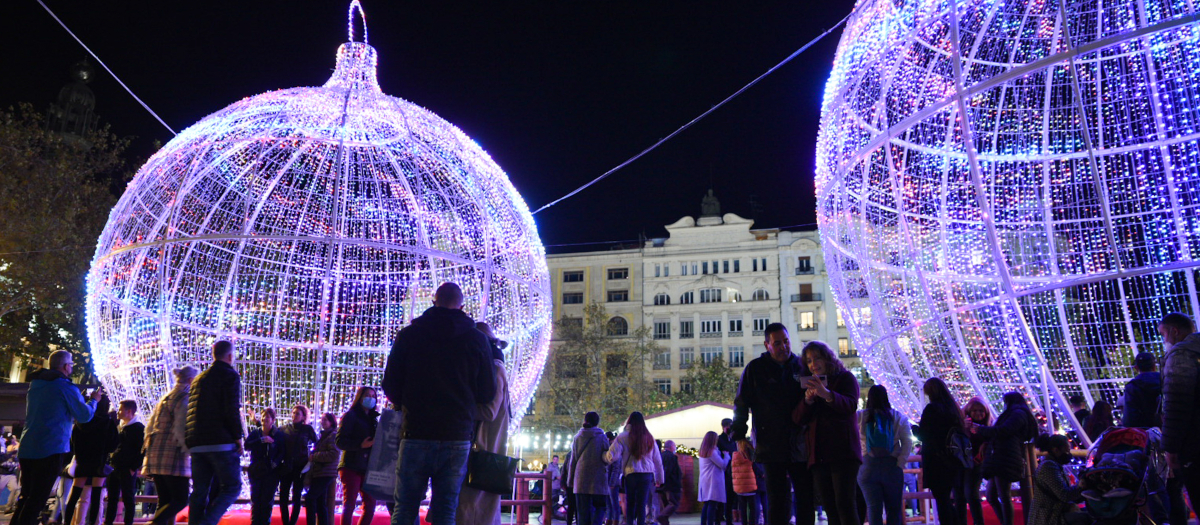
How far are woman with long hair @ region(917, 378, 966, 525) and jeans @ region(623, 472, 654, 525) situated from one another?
294 cm

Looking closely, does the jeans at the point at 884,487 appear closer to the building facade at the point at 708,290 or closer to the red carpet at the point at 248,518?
the red carpet at the point at 248,518

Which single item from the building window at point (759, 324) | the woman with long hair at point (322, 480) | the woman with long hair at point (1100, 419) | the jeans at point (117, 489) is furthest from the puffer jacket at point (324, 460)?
the building window at point (759, 324)

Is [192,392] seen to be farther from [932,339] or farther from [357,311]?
[932,339]

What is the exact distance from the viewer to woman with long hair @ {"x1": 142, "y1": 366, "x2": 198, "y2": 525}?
5.64 meters

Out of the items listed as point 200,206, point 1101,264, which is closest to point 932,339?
point 1101,264

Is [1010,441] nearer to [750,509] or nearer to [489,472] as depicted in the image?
[750,509]

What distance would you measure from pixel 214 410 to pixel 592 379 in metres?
34.5

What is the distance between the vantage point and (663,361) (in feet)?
169

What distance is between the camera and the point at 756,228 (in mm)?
52938

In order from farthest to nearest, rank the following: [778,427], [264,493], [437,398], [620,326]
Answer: [620,326], [264,493], [778,427], [437,398]

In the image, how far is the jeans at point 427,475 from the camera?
12.9ft

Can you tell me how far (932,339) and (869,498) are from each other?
5.51ft

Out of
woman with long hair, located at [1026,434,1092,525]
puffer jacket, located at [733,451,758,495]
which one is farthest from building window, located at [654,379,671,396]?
woman with long hair, located at [1026,434,1092,525]

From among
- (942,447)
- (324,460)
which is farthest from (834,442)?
(324,460)
